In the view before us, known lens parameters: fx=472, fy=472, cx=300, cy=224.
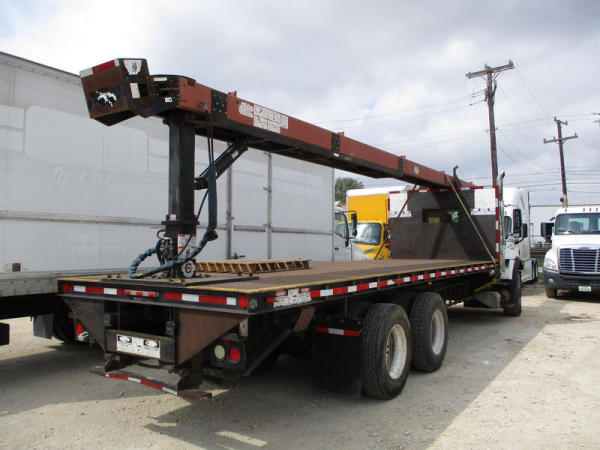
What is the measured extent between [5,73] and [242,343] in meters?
3.72

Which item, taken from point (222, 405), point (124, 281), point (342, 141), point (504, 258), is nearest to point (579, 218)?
point (504, 258)

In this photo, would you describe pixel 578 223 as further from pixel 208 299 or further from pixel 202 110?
pixel 208 299

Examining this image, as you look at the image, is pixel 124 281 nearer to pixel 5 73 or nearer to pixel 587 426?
pixel 5 73

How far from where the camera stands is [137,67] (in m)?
3.78

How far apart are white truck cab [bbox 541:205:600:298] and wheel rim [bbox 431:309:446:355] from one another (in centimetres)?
784

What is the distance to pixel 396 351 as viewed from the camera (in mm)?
4941

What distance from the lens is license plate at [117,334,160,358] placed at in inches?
145

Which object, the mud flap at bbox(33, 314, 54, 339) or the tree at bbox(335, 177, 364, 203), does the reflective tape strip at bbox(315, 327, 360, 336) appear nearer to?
the mud flap at bbox(33, 314, 54, 339)

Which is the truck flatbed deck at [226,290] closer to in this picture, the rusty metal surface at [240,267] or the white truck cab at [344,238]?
the rusty metal surface at [240,267]

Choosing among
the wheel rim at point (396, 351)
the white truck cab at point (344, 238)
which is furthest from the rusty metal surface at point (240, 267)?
the white truck cab at point (344, 238)

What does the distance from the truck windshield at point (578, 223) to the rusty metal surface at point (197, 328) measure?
489 inches

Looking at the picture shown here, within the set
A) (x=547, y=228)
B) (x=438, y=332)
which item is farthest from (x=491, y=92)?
(x=438, y=332)

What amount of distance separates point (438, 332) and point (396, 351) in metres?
1.42

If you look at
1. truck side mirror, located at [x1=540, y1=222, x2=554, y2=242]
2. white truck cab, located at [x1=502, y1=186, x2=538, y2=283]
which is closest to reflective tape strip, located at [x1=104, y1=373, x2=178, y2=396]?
white truck cab, located at [x1=502, y1=186, x2=538, y2=283]
